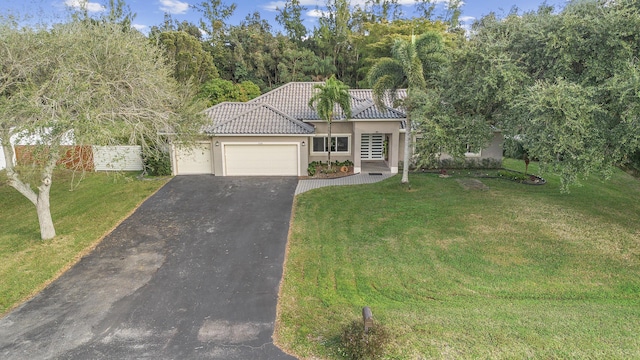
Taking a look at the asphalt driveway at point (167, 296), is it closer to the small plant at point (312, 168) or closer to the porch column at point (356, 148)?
the small plant at point (312, 168)

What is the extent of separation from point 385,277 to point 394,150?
1187cm

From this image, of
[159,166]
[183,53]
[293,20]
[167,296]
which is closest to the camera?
[167,296]

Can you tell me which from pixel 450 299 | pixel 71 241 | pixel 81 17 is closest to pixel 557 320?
pixel 450 299

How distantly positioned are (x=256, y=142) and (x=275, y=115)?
6.76ft

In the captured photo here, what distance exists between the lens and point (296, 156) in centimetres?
1962

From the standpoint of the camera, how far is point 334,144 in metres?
21.2

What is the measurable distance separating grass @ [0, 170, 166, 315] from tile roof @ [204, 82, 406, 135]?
15.5 feet

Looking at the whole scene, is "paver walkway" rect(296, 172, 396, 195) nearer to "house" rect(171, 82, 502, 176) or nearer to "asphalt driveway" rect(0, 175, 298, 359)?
"house" rect(171, 82, 502, 176)

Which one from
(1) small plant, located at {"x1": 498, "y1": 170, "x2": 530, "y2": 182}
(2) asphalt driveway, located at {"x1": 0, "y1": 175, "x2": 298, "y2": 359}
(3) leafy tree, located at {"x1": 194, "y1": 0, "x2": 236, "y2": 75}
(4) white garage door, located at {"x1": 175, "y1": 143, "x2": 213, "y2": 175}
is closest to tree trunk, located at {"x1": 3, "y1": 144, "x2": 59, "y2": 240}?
(2) asphalt driveway, located at {"x1": 0, "y1": 175, "x2": 298, "y2": 359}

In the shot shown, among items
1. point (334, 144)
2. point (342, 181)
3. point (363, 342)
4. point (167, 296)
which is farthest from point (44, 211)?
point (334, 144)

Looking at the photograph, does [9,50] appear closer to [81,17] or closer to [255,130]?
[81,17]

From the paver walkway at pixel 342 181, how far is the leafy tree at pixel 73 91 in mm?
7076

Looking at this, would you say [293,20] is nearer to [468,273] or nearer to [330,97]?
[330,97]

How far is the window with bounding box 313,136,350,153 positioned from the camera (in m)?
21.1
